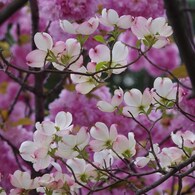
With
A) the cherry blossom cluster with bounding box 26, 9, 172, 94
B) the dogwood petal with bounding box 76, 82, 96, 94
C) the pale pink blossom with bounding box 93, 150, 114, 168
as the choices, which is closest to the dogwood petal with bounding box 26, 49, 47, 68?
the cherry blossom cluster with bounding box 26, 9, 172, 94

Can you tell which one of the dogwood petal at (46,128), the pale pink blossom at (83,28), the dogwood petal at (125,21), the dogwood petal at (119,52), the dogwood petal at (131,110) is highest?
the pale pink blossom at (83,28)

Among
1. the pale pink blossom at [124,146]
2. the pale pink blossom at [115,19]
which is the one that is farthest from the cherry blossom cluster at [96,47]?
the pale pink blossom at [124,146]

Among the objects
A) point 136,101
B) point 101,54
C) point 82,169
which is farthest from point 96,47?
point 82,169

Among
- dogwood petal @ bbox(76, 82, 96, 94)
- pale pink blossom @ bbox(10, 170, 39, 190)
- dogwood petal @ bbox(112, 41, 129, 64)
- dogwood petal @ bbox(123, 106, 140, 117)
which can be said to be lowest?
pale pink blossom @ bbox(10, 170, 39, 190)

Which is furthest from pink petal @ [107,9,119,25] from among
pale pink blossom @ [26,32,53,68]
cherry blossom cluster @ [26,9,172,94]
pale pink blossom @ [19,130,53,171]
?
pale pink blossom @ [19,130,53,171]

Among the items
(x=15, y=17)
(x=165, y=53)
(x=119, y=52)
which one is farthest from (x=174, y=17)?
(x=165, y=53)

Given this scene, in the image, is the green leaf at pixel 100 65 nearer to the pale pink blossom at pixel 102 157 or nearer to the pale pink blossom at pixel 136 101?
the pale pink blossom at pixel 136 101

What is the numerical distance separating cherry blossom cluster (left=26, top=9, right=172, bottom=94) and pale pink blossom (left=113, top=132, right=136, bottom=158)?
0.11m

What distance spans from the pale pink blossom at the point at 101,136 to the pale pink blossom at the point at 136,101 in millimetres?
43

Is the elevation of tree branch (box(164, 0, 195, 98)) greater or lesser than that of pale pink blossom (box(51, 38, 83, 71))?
lesser

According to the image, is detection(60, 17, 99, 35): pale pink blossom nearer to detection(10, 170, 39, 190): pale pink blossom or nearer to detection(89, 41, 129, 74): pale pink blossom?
detection(89, 41, 129, 74): pale pink blossom

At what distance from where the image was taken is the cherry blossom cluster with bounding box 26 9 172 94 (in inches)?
38.6

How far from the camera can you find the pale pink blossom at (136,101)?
1043 mm

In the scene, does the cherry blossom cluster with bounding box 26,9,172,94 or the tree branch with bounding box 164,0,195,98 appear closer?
the cherry blossom cluster with bounding box 26,9,172,94
